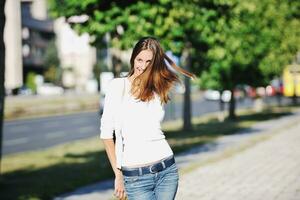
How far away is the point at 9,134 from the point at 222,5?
12570mm

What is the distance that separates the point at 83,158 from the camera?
43.2 feet

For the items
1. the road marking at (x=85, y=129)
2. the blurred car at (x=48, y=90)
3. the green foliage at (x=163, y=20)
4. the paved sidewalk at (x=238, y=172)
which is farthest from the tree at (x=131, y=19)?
the blurred car at (x=48, y=90)

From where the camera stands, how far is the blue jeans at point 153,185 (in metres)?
3.32

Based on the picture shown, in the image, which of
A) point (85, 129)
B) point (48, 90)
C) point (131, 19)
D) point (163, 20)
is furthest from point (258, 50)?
point (48, 90)

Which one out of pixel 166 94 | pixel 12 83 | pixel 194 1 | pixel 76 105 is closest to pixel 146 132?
pixel 166 94

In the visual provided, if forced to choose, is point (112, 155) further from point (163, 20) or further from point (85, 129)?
point (85, 129)

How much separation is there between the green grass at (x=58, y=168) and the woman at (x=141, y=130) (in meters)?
5.33

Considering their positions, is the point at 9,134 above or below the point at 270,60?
below

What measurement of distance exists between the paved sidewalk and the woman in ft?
14.6

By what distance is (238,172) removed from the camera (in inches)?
393

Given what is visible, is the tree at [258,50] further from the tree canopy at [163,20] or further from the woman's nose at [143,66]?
the woman's nose at [143,66]

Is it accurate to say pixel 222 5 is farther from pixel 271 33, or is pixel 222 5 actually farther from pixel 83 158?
pixel 271 33

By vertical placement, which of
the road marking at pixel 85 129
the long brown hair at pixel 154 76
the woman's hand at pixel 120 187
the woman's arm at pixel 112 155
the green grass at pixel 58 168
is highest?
the long brown hair at pixel 154 76

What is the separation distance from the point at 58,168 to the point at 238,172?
368cm
